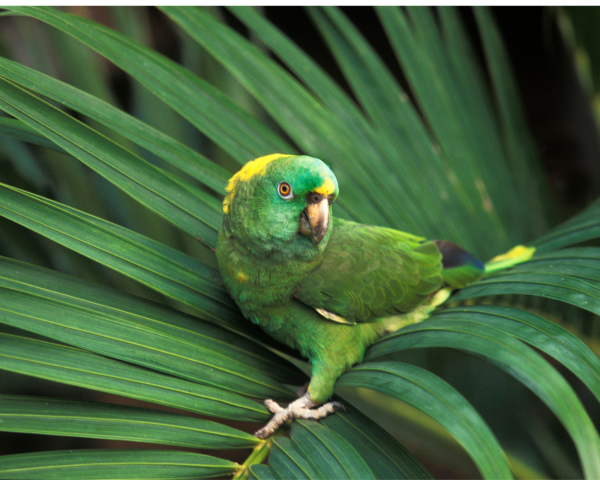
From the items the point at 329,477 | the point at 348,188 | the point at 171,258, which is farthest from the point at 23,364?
the point at 348,188

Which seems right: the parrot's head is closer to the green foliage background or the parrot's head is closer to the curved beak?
the curved beak

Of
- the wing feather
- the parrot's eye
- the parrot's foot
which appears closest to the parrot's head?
the parrot's eye

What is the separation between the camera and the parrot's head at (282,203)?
36.7 inches

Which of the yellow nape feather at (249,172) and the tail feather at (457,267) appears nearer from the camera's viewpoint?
the yellow nape feather at (249,172)

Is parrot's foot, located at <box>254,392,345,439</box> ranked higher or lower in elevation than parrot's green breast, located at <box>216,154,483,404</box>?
lower

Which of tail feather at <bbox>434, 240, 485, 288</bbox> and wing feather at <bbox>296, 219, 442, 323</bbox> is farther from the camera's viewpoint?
tail feather at <bbox>434, 240, 485, 288</bbox>

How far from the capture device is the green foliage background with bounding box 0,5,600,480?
0.73 m

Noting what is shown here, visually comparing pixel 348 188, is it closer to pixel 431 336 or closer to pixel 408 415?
pixel 431 336

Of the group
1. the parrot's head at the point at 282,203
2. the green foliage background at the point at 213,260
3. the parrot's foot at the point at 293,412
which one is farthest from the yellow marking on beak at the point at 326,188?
the parrot's foot at the point at 293,412

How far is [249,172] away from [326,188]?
0.18m

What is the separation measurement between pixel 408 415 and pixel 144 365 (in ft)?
3.36

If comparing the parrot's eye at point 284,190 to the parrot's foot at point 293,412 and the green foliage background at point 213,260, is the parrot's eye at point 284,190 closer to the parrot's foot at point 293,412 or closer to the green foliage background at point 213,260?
the green foliage background at point 213,260

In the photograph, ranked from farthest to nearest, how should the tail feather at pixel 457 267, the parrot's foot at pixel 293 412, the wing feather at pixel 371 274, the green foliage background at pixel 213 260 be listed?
the tail feather at pixel 457 267
the wing feather at pixel 371 274
the parrot's foot at pixel 293 412
the green foliage background at pixel 213 260

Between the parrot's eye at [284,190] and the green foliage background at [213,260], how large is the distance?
0.75ft
